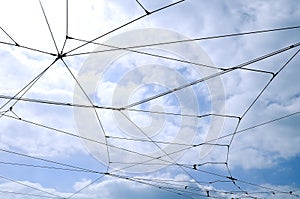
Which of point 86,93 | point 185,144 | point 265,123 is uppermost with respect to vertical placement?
point 265,123

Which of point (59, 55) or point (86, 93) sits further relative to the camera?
point (86, 93)

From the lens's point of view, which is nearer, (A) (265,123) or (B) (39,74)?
(B) (39,74)

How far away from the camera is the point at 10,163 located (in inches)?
677

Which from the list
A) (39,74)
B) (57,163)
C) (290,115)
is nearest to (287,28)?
(39,74)

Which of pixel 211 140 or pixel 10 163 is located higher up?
pixel 211 140

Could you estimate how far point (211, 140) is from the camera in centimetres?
1819

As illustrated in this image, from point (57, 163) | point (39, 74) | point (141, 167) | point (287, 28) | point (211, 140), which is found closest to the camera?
point (287, 28)

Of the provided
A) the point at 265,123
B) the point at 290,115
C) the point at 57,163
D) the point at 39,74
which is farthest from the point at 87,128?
the point at 290,115

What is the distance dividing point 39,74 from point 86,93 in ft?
10.4

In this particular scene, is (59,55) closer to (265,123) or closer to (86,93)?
(86,93)

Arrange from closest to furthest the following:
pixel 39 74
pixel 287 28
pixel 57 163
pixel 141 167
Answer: pixel 287 28
pixel 39 74
pixel 57 163
pixel 141 167

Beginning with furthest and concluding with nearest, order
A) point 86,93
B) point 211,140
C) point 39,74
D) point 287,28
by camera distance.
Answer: point 211,140 → point 86,93 → point 39,74 → point 287,28

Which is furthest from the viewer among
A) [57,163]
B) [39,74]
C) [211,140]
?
[211,140]

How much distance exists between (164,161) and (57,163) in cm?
608
